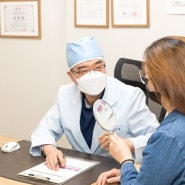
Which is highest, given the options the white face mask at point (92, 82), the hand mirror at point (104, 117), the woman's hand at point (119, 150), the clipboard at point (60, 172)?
the white face mask at point (92, 82)

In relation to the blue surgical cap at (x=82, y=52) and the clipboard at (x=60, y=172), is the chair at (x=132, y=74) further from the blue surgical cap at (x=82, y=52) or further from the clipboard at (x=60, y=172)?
the clipboard at (x=60, y=172)

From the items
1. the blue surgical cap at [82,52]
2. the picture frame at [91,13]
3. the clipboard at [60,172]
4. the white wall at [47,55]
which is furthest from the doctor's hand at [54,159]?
the picture frame at [91,13]

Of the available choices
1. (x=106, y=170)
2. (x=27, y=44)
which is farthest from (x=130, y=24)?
(x=106, y=170)

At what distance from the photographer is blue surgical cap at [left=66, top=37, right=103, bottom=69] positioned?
6.88 ft

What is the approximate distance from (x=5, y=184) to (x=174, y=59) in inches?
33.5

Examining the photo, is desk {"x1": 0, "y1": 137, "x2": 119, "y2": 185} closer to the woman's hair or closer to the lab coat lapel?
the lab coat lapel

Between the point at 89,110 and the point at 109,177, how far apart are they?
589mm

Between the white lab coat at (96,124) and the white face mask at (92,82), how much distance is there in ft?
0.20

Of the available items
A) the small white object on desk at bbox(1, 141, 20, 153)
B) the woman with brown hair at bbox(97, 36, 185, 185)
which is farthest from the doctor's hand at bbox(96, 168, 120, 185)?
the small white object on desk at bbox(1, 141, 20, 153)

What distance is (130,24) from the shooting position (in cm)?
313

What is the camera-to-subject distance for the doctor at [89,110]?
204 cm

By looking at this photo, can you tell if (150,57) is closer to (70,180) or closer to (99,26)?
(70,180)

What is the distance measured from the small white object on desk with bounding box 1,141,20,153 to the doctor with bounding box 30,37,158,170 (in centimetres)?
9

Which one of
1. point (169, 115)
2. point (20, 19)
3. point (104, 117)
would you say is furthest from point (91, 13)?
point (169, 115)
